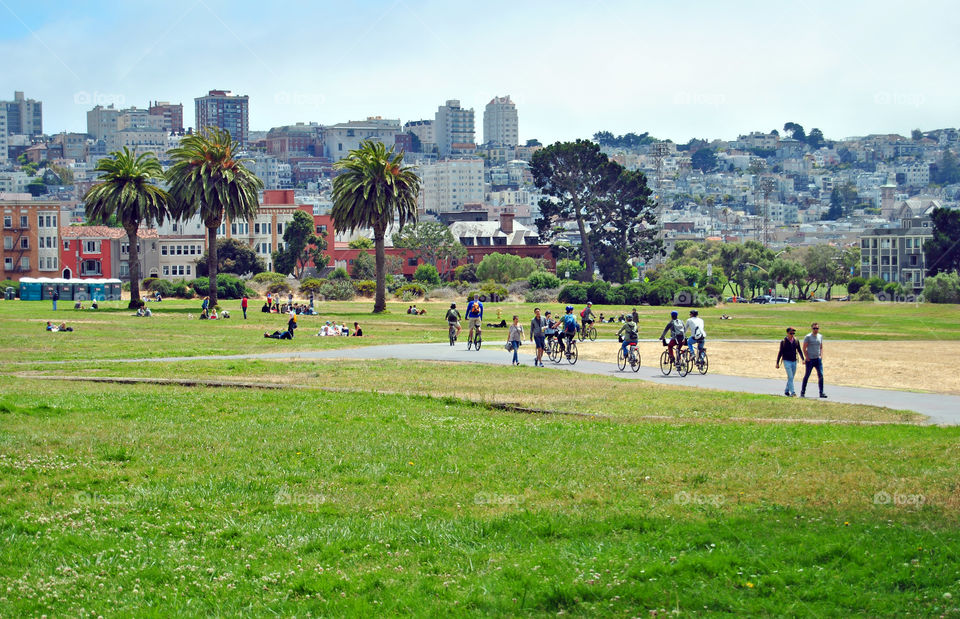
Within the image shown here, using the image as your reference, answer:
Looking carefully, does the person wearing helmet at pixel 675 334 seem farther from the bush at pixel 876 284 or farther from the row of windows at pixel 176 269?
the bush at pixel 876 284

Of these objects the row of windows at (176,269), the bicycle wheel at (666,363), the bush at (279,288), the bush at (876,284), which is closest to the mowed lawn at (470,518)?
the bicycle wheel at (666,363)

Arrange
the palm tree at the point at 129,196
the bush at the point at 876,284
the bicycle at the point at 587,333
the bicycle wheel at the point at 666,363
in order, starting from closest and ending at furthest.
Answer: the bicycle wheel at the point at 666,363, the bicycle at the point at 587,333, the palm tree at the point at 129,196, the bush at the point at 876,284

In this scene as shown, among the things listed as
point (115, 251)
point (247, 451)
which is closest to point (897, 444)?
point (247, 451)

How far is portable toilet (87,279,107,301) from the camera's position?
85.1m

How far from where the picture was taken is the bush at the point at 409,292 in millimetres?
89125

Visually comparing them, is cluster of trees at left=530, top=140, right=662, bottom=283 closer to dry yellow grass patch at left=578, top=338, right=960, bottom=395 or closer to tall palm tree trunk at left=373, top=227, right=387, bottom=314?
tall palm tree trunk at left=373, top=227, right=387, bottom=314

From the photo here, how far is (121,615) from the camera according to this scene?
853 cm

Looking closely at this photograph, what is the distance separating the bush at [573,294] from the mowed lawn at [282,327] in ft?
41.7

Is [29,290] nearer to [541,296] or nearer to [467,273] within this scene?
[541,296]

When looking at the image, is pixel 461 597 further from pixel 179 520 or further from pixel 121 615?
pixel 179 520

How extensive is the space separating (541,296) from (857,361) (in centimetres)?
5981

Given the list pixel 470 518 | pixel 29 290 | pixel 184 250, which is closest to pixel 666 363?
pixel 470 518

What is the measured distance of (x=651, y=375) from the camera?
1198 inches

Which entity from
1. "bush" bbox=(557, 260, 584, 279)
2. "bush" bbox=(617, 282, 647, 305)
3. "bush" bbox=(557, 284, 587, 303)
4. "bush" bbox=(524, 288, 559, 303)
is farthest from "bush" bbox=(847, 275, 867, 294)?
"bush" bbox=(557, 284, 587, 303)
